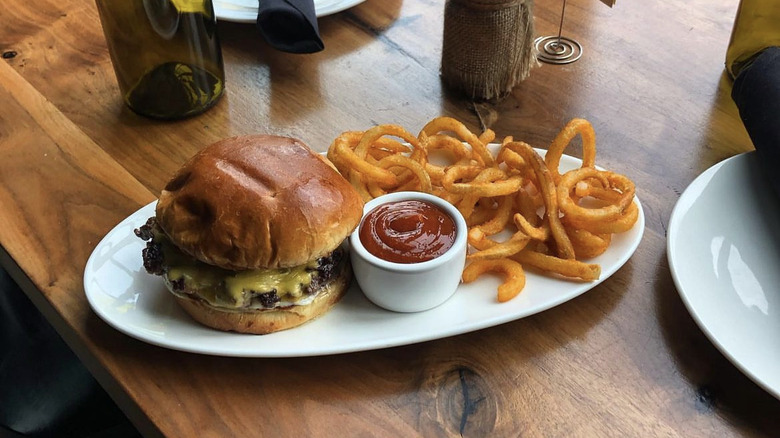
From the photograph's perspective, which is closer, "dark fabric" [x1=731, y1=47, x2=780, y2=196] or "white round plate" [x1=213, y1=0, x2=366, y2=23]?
"dark fabric" [x1=731, y1=47, x2=780, y2=196]

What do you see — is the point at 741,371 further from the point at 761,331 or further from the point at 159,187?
the point at 159,187

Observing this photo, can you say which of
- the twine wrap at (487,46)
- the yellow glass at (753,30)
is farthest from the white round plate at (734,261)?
the twine wrap at (487,46)

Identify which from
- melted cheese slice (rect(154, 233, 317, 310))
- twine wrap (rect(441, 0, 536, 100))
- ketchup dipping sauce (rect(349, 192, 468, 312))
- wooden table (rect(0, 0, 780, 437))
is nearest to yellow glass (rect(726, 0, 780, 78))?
wooden table (rect(0, 0, 780, 437))

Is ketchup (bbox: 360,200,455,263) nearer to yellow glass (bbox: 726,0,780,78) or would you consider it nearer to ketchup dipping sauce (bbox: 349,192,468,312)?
ketchup dipping sauce (bbox: 349,192,468,312)

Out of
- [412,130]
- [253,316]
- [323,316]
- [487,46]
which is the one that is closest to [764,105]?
[487,46]

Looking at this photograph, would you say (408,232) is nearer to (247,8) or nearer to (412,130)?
(412,130)

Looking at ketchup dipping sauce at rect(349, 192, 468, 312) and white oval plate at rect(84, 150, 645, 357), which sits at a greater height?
ketchup dipping sauce at rect(349, 192, 468, 312)
